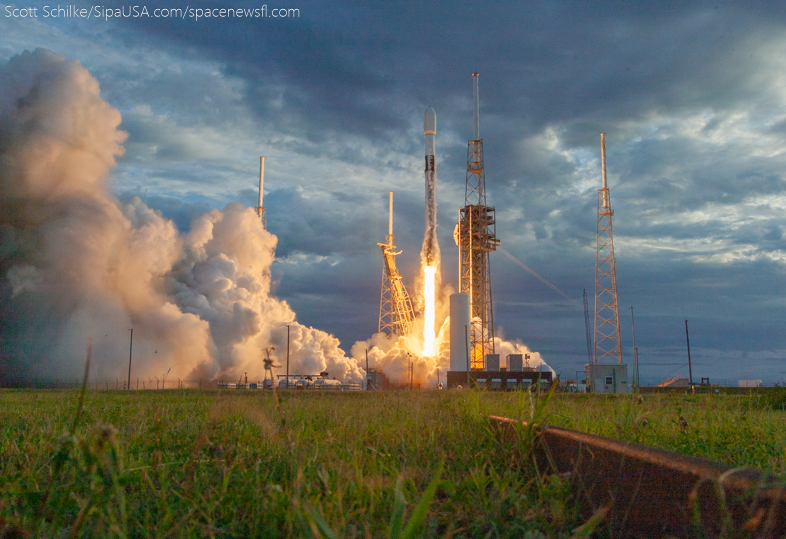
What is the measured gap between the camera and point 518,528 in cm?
293

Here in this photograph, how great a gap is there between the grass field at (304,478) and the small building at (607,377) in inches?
1552

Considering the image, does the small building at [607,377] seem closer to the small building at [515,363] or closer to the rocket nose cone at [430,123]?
the small building at [515,363]

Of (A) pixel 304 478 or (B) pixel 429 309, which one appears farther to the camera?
(B) pixel 429 309

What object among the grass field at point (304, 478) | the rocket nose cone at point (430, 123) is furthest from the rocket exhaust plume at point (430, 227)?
the grass field at point (304, 478)

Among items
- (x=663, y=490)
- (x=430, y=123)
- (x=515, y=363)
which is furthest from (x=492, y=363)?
(x=663, y=490)

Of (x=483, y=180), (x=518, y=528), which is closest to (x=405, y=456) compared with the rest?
(x=518, y=528)

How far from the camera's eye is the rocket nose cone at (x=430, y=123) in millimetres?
49469

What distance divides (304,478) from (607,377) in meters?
44.2

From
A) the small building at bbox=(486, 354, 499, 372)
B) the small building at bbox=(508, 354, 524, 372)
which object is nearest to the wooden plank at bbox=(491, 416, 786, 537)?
the small building at bbox=(486, 354, 499, 372)

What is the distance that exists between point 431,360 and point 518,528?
50.6 meters

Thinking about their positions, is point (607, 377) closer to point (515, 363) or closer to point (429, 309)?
point (515, 363)

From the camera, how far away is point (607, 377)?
43.8 metres

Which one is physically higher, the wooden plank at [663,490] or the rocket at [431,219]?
the rocket at [431,219]

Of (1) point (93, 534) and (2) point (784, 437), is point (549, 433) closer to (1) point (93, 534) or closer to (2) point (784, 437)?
(2) point (784, 437)
